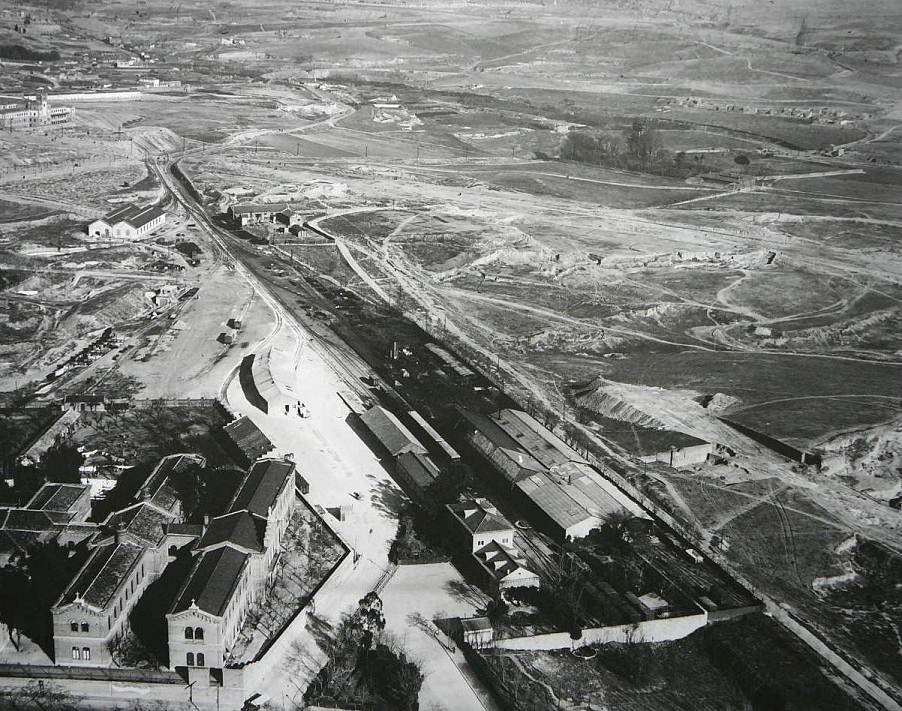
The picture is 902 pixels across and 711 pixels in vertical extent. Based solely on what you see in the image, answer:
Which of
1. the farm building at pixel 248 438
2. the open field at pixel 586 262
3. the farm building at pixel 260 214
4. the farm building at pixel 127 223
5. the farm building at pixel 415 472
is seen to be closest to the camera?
the farm building at pixel 415 472

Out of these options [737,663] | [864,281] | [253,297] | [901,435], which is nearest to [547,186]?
[864,281]

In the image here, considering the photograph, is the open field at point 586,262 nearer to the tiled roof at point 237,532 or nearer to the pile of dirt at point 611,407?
the pile of dirt at point 611,407

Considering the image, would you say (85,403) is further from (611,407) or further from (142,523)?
(611,407)

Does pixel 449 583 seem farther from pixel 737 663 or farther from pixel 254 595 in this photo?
pixel 737 663

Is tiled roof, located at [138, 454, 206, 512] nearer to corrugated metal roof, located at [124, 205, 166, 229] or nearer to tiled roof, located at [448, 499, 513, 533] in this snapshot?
tiled roof, located at [448, 499, 513, 533]

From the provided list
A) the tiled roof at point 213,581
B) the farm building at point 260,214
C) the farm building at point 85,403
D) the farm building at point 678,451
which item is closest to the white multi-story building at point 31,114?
the farm building at point 260,214
